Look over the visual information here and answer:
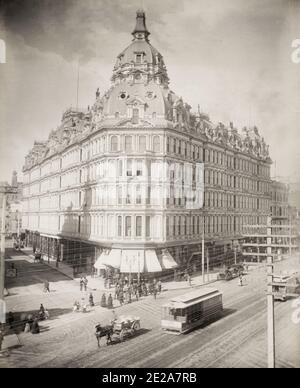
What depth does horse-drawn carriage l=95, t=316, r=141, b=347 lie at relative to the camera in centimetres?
1702

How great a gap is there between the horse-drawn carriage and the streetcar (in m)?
1.51

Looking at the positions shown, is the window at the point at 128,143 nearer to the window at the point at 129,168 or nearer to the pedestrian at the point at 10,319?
the window at the point at 129,168

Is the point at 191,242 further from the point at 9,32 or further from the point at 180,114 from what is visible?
the point at 9,32

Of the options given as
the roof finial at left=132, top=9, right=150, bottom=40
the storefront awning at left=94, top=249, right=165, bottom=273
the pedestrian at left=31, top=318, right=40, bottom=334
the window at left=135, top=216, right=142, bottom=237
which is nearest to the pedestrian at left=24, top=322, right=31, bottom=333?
the pedestrian at left=31, top=318, right=40, bottom=334

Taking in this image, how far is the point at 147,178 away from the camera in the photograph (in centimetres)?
3097

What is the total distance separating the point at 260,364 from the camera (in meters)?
14.9

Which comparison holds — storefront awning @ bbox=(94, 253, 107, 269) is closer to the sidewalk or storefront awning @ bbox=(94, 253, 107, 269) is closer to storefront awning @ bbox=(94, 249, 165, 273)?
storefront awning @ bbox=(94, 249, 165, 273)

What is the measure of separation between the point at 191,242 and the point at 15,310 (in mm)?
16425

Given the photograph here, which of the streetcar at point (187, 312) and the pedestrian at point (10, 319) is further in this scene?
the pedestrian at point (10, 319)


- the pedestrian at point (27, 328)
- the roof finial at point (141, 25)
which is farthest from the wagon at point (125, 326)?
the roof finial at point (141, 25)

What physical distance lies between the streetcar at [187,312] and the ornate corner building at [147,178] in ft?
31.6

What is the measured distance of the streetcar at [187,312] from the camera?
18578mm

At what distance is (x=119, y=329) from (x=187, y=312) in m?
3.37
